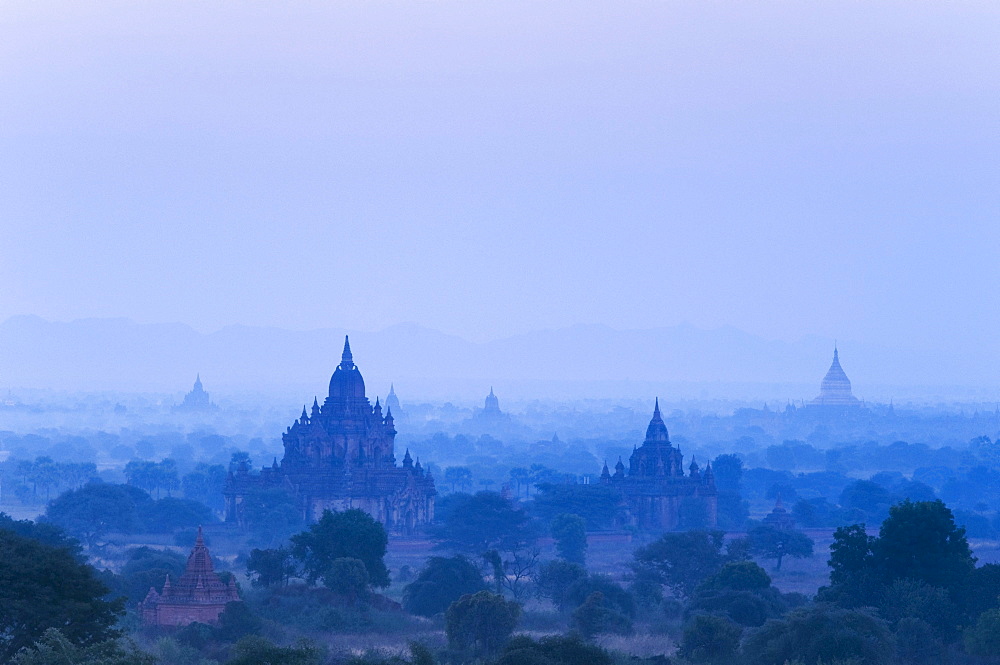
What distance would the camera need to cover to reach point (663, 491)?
100500 millimetres

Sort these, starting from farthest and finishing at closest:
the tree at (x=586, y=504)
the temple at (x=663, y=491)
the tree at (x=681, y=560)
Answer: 1. the temple at (x=663, y=491)
2. the tree at (x=586, y=504)
3. the tree at (x=681, y=560)

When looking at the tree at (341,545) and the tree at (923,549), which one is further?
the tree at (341,545)

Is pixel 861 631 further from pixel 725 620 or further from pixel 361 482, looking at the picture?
pixel 361 482

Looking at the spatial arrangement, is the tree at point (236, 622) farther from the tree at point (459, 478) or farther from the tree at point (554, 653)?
the tree at point (459, 478)

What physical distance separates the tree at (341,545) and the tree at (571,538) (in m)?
19.5

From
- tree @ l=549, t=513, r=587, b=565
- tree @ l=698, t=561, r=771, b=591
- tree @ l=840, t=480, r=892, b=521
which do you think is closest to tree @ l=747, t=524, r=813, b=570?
tree @ l=549, t=513, r=587, b=565

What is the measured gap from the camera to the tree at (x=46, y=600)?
3769 cm

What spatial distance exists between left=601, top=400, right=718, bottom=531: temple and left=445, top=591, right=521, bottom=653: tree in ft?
161

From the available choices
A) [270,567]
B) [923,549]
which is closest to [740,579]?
[923,549]

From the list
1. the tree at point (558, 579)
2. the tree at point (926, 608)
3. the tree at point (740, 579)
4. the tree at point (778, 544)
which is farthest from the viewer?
the tree at point (778, 544)

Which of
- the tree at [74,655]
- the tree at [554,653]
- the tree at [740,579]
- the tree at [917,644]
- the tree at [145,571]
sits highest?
the tree at [145,571]

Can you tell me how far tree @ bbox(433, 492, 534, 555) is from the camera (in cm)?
8744

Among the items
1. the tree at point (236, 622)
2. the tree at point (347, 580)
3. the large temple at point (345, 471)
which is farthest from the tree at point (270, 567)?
the large temple at point (345, 471)

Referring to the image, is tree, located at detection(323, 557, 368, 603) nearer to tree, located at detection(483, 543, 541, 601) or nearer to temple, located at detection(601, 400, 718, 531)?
tree, located at detection(483, 543, 541, 601)
